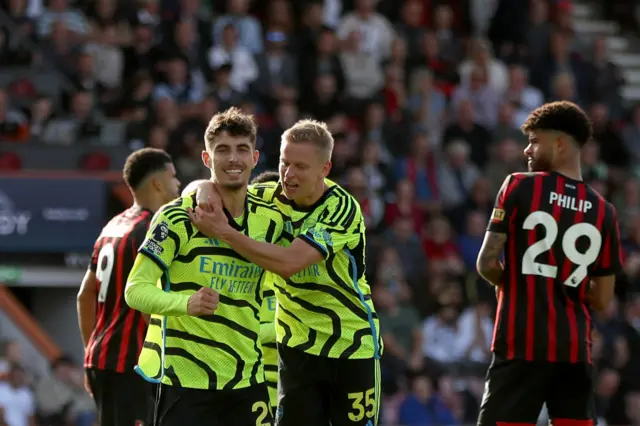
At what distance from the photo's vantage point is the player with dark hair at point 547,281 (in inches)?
292

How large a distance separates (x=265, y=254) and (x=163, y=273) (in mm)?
498

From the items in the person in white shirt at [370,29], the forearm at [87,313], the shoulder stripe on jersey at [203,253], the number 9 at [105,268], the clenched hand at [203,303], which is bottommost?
the forearm at [87,313]

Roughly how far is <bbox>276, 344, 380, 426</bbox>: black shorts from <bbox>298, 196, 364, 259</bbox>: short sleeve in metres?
0.64

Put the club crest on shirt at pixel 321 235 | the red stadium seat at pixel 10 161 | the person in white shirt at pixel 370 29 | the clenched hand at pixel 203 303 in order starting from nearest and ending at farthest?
the clenched hand at pixel 203 303
the club crest on shirt at pixel 321 235
the red stadium seat at pixel 10 161
the person in white shirt at pixel 370 29

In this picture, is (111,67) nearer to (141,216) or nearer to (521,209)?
(141,216)

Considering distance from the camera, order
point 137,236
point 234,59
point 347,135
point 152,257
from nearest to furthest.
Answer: point 152,257, point 137,236, point 347,135, point 234,59

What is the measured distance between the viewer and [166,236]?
6352 millimetres

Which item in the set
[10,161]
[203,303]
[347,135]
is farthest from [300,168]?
[347,135]

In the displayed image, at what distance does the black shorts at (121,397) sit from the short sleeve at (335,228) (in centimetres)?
188

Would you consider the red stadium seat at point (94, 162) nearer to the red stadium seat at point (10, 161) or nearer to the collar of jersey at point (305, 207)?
the red stadium seat at point (10, 161)

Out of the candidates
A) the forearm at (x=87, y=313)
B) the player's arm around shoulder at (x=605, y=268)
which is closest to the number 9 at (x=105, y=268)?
the forearm at (x=87, y=313)

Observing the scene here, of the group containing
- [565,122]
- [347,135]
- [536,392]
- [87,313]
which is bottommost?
[536,392]

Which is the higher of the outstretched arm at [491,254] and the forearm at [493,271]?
the outstretched arm at [491,254]

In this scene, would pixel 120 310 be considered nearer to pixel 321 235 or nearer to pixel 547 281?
pixel 321 235
